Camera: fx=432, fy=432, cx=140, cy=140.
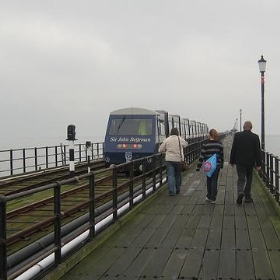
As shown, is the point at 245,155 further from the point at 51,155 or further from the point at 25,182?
the point at 51,155

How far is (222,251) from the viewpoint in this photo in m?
5.95

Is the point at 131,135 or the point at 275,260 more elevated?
the point at 131,135

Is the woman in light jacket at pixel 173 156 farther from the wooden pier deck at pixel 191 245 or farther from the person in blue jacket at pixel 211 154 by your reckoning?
the wooden pier deck at pixel 191 245

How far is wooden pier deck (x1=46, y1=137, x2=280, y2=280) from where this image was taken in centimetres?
511

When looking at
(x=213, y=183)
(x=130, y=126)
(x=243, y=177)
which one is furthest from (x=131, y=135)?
(x=243, y=177)

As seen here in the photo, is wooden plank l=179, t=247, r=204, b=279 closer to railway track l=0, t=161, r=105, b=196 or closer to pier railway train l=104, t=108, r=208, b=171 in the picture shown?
railway track l=0, t=161, r=105, b=196

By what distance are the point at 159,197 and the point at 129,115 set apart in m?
8.30

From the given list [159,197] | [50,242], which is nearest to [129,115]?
[159,197]

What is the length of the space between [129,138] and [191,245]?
39.6 ft

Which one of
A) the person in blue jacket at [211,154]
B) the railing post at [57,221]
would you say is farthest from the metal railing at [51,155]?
the railing post at [57,221]

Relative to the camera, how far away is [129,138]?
18188 millimetres

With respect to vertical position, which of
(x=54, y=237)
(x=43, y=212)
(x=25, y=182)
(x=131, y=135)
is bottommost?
(x=25, y=182)

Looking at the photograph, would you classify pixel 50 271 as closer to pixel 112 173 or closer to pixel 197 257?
pixel 197 257

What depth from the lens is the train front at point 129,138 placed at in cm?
1798
